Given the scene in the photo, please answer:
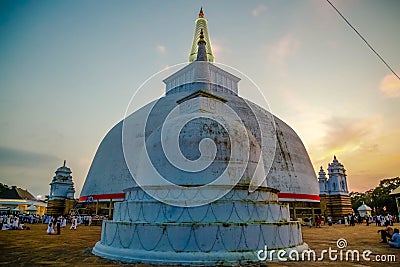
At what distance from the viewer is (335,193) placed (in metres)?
36.4

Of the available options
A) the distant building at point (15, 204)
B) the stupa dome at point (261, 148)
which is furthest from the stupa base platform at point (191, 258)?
the distant building at point (15, 204)

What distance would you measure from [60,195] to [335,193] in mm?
35309

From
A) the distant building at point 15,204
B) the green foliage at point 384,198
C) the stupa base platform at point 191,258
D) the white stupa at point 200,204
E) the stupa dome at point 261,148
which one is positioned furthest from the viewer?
the green foliage at point 384,198

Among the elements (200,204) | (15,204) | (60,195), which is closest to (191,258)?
(200,204)

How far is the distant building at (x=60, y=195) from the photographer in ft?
118

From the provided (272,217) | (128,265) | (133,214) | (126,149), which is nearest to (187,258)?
(128,265)

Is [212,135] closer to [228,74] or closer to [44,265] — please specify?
[44,265]

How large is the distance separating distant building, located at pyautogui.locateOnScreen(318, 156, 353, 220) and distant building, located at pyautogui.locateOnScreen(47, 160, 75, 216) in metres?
32.2

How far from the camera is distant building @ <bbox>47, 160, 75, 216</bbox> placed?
118 feet

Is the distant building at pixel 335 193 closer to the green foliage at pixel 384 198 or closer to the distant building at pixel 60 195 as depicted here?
the green foliage at pixel 384 198

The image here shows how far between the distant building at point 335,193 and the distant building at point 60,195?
106ft

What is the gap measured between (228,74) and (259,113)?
944 cm

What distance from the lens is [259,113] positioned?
31516 millimetres

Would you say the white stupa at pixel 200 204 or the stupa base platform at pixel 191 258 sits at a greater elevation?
the white stupa at pixel 200 204
